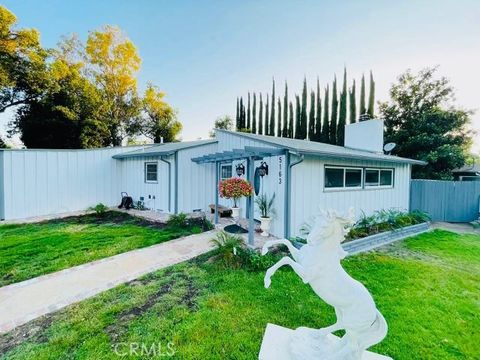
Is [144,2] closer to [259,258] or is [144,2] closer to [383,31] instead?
[383,31]

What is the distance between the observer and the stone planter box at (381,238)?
20.0ft

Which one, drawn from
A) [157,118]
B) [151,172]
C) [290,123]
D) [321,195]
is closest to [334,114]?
[290,123]

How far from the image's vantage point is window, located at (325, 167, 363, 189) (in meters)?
7.09

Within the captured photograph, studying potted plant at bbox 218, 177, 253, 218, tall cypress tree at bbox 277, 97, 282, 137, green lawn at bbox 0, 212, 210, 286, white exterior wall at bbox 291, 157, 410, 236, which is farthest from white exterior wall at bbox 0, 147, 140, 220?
tall cypress tree at bbox 277, 97, 282, 137

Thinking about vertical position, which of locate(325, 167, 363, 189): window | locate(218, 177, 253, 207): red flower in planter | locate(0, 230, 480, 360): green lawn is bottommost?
locate(0, 230, 480, 360): green lawn

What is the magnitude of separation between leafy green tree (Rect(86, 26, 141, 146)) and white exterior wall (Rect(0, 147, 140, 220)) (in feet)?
35.1

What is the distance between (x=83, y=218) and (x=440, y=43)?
14.6 metres

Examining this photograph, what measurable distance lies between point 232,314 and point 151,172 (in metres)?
8.97

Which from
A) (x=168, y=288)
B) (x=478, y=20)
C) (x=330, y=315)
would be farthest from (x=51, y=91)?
(x=478, y=20)

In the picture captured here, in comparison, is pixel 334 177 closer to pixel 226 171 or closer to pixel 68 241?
pixel 226 171

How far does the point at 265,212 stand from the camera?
6.96m

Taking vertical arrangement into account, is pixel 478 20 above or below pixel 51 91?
below

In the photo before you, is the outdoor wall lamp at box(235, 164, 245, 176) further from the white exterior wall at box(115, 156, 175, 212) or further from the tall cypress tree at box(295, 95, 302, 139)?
the tall cypress tree at box(295, 95, 302, 139)

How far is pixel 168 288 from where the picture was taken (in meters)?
4.00
